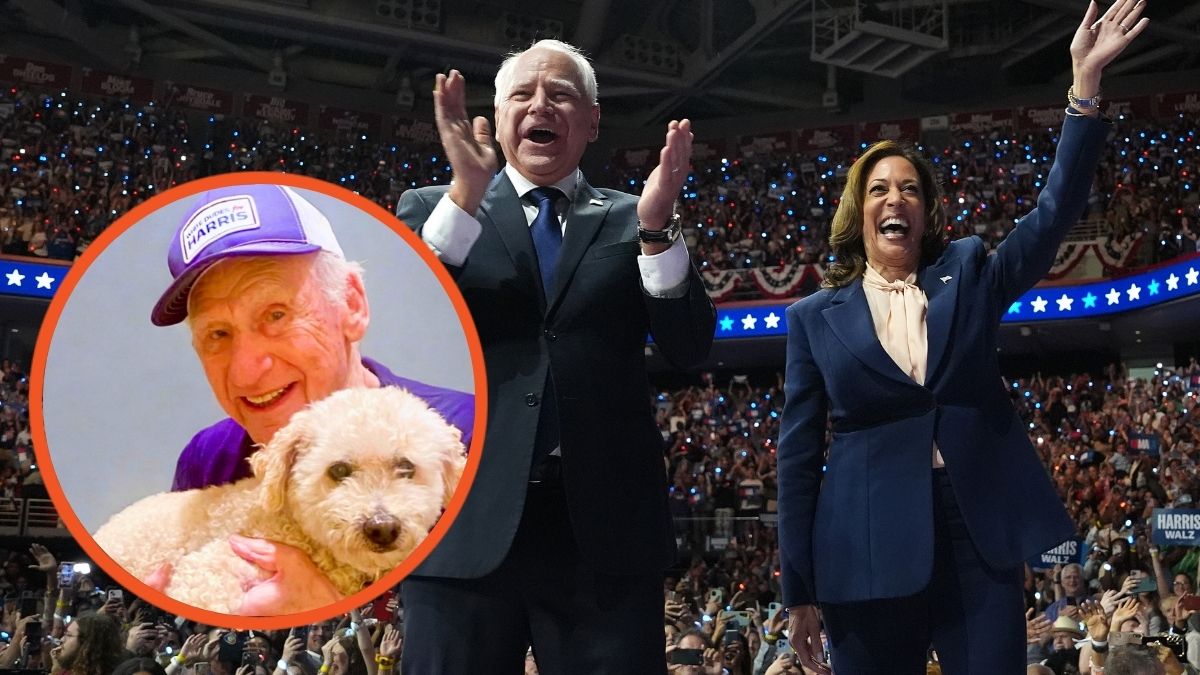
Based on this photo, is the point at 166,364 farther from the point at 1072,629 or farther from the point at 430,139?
the point at 430,139

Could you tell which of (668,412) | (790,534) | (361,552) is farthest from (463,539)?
(668,412)

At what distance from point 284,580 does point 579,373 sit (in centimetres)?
62

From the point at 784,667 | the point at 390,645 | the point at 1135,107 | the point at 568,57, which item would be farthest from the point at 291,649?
the point at 1135,107

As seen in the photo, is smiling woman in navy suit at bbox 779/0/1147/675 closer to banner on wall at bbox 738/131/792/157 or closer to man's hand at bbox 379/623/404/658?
man's hand at bbox 379/623/404/658

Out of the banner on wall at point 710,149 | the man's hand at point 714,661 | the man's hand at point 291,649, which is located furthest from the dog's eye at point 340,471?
the banner on wall at point 710,149

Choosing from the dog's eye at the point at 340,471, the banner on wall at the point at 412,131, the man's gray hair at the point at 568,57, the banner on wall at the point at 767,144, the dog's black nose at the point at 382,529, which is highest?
the banner on wall at the point at 412,131

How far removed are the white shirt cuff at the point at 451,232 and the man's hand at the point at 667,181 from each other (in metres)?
0.25

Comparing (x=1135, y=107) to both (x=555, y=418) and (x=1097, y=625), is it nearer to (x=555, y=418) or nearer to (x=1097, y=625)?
(x=1097, y=625)

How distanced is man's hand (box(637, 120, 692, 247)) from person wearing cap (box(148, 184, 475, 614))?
54cm

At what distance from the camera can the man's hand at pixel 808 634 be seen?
2.43 m

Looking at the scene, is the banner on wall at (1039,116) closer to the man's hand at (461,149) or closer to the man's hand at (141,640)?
the man's hand at (141,640)

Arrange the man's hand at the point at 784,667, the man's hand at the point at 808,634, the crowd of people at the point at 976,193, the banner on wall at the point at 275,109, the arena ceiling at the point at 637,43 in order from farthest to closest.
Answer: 1. the banner on wall at the point at 275,109
2. the arena ceiling at the point at 637,43
3. the crowd of people at the point at 976,193
4. the man's hand at the point at 784,667
5. the man's hand at the point at 808,634

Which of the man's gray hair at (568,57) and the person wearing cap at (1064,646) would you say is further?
the person wearing cap at (1064,646)

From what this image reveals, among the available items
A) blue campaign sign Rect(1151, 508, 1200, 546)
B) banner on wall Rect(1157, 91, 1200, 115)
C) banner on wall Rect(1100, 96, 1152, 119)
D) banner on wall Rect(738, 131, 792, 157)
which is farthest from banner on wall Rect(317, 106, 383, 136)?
blue campaign sign Rect(1151, 508, 1200, 546)
